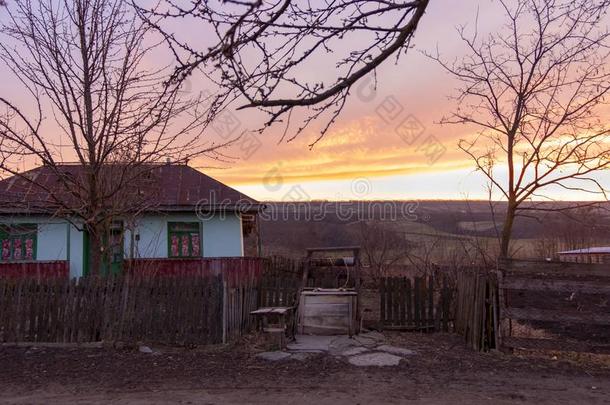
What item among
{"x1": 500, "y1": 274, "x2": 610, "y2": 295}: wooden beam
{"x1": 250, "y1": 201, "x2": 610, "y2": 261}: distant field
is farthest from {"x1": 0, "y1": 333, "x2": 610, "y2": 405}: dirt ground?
{"x1": 250, "y1": 201, "x2": 610, "y2": 261}: distant field

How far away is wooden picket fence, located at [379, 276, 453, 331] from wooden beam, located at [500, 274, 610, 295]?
2272 millimetres

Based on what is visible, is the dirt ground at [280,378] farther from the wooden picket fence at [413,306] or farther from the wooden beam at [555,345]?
the wooden picket fence at [413,306]

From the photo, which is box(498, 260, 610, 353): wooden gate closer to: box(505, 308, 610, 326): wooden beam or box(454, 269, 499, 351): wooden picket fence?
box(505, 308, 610, 326): wooden beam

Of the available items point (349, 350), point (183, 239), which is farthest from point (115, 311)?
point (183, 239)

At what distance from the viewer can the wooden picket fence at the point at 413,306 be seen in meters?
11.1

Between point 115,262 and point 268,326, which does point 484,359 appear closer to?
point 268,326

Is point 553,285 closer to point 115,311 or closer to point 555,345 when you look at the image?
point 555,345

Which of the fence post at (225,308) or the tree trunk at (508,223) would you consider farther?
the tree trunk at (508,223)

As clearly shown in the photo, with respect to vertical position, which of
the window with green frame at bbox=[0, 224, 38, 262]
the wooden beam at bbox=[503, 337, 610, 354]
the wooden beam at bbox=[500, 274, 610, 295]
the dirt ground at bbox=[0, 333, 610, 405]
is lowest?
the dirt ground at bbox=[0, 333, 610, 405]

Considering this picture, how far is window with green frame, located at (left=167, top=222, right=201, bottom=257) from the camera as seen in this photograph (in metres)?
18.7

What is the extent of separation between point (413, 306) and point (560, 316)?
3463 mm

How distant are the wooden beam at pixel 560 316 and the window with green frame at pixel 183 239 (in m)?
12.1

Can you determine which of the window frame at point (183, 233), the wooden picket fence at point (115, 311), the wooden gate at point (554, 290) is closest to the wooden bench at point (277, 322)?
the wooden picket fence at point (115, 311)

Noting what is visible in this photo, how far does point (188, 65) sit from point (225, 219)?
1552cm
